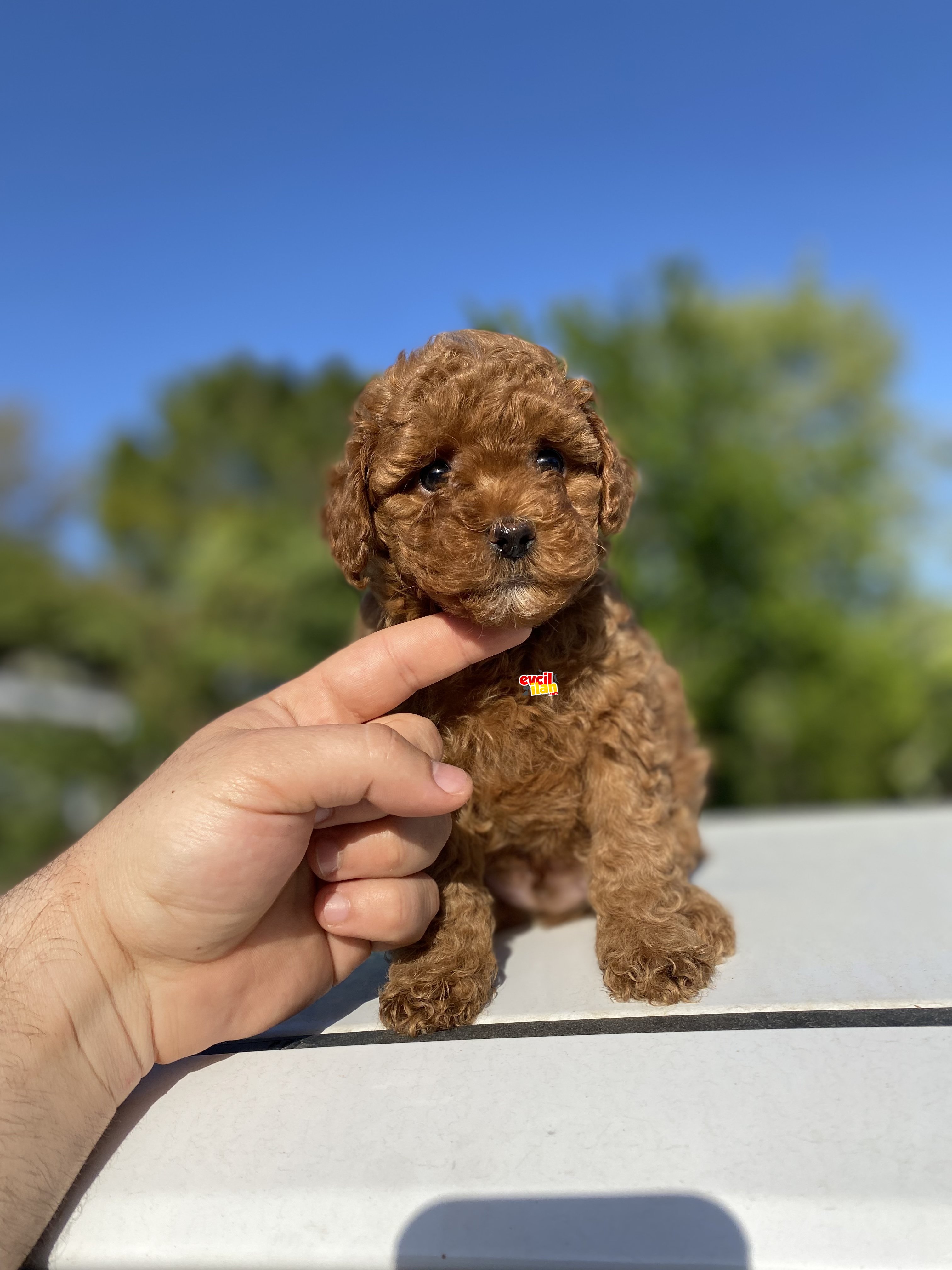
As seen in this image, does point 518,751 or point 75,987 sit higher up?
point 518,751

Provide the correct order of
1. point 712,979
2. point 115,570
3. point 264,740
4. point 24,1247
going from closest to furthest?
point 24,1247, point 264,740, point 712,979, point 115,570

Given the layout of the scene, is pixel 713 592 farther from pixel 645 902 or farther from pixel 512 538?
pixel 512 538

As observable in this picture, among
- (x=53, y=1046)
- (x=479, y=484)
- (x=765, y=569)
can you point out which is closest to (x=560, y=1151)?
(x=53, y=1046)

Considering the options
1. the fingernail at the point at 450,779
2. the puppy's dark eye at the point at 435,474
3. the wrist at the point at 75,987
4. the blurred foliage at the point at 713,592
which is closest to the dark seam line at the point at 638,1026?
the wrist at the point at 75,987

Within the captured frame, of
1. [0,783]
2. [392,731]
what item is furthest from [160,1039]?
[0,783]

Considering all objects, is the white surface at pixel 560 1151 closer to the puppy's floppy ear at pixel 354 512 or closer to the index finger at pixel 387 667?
the index finger at pixel 387 667

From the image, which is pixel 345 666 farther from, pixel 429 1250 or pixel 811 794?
pixel 811 794

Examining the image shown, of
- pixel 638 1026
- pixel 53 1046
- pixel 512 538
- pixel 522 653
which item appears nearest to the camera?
pixel 53 1046
